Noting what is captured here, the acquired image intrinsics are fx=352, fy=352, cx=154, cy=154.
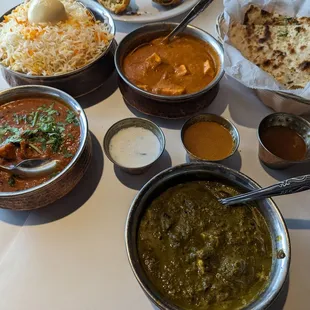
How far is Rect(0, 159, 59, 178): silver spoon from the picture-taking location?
5.96 feet

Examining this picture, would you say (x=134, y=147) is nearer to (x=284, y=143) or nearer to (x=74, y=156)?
(x=74, y=156)

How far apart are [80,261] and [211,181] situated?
30.4 inches

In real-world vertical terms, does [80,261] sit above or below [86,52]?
below

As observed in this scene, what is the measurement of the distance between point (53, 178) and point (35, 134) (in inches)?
14.1

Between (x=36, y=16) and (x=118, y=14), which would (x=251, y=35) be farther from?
(x=36, y=16)

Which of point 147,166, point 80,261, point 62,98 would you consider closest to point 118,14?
point 62,98

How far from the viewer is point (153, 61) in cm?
232

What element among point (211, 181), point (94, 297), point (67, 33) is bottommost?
point (94, 297)

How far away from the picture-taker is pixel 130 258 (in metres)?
1.50

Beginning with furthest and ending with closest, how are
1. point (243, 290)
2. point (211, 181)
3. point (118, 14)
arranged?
point (118, 14), point (211, 181), point (243, 290)

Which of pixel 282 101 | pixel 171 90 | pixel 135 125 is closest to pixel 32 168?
pixel 135 125

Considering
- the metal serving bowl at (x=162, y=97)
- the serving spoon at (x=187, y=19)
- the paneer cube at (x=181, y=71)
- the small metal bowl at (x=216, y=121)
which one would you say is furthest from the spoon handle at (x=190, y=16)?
the small metal bowl at (x=216, y=121)

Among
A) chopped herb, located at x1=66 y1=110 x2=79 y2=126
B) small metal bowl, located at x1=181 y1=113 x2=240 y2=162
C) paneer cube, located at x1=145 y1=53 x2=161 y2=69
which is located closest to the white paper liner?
small metal bowl, located at x1=181 y1=113 x2=240 y2=162

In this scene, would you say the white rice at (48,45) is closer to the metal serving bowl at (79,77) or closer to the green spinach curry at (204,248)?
the metal serving bowl at (79,77)
